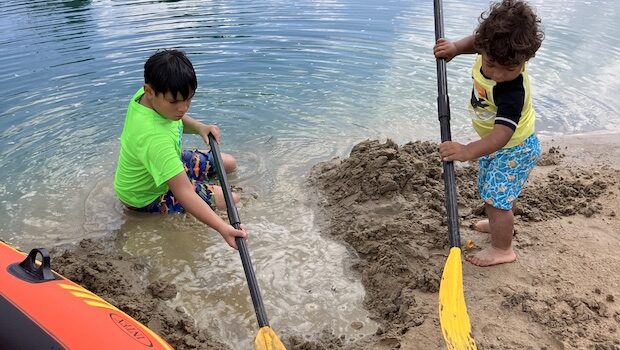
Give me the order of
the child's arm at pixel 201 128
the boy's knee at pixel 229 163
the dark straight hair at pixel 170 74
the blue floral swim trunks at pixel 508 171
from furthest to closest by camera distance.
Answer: the boy's knee at pixel 229 163 < the child's arm at pixel 201 128 < the blue floral swim trunks at pixel 508 171 < the dark straight hair at pixel 170 74

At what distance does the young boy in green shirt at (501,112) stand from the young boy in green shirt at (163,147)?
1.38 metres

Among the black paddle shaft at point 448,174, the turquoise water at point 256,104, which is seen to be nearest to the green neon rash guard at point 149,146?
the turquoise water at point 256,104

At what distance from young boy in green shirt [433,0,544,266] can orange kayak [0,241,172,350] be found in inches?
71.9

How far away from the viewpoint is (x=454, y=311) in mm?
2480

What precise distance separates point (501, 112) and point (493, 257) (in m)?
0.86

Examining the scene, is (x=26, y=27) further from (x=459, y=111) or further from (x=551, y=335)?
(x=551, y=335)

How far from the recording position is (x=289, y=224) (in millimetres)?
3740

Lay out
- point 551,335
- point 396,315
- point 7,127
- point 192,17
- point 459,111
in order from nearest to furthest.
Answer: point 551,335, point 396,315, point 7,127, point 459,111, point 192,17

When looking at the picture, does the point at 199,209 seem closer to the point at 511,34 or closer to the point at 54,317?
the point at 54,317

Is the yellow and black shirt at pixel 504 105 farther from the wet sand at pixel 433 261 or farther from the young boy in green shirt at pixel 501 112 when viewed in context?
the wet sand at pixel 433 261

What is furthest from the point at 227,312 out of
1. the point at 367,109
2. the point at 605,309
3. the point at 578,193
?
the point at 367,109

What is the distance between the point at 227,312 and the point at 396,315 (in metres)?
0.92

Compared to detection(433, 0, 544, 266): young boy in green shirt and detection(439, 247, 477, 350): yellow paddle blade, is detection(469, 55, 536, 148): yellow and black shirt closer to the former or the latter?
detection(433, 0, 544, 266): young boy in green shirt

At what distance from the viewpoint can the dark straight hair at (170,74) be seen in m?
2.79
